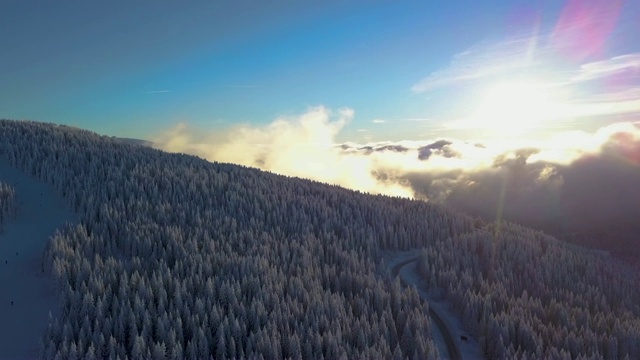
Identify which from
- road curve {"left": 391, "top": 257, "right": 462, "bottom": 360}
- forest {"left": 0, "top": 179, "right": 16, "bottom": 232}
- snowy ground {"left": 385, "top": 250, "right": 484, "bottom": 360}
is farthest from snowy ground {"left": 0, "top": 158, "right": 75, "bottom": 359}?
snowy ground {"left": 385, "top": 250, "right": 484, "bottom": 360}

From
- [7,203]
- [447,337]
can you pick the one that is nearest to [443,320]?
[447,337]

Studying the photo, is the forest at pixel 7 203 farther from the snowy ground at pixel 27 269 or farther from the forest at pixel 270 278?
the snowy ground at pixel 27 269

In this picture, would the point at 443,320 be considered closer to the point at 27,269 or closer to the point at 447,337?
the point at 447,337

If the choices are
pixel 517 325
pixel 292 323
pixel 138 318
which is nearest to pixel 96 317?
pixel 138 318

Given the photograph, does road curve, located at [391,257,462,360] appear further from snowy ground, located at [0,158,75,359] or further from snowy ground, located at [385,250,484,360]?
snowy ground, located at [0,158,75,359]

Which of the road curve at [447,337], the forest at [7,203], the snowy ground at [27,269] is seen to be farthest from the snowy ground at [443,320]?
the forest at [7,203]

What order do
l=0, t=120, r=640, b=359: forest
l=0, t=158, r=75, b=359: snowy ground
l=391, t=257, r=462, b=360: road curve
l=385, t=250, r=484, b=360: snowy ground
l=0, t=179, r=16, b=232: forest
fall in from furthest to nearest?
l=0, t=179, r=16, b=232: forest → l=385, t=250, r=484, b=360: snowy ground → l=391, t=257, r=462, b=360: road curve → l=0, t=120, r=640, b=359: forest → l=0, t=158, r=75, b=359: snowy ground
